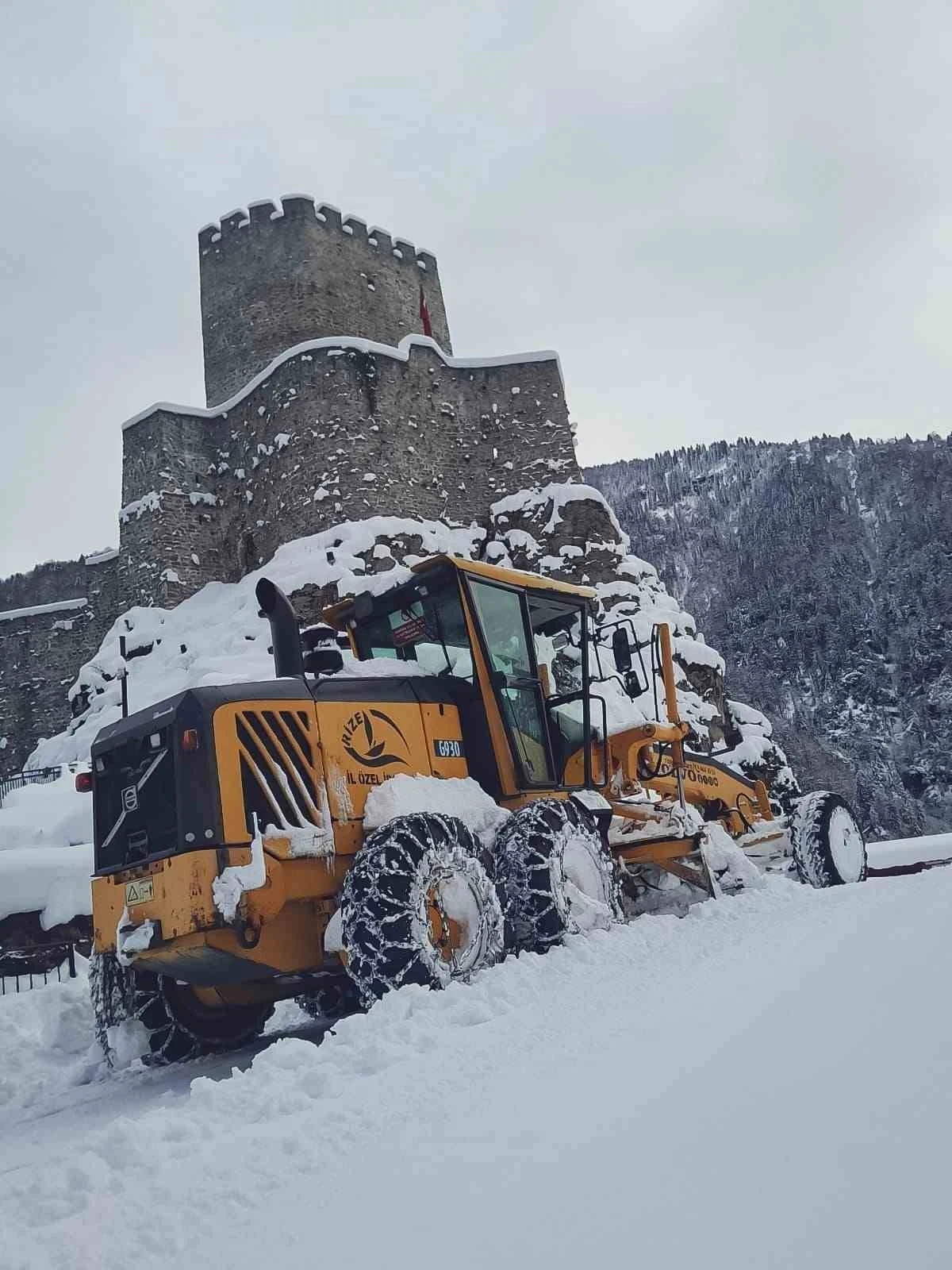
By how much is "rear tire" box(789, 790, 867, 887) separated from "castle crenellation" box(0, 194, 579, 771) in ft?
45.1

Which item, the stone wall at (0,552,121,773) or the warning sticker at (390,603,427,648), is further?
the stone wall at (0,552,121,773)

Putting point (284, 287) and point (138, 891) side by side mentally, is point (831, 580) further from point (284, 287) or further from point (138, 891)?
point (138, 891)

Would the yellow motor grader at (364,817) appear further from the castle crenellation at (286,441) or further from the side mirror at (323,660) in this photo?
the castle crenellation at (286,441)

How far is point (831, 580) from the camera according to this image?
78.2 meters

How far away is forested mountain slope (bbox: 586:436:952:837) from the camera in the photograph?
62.6m

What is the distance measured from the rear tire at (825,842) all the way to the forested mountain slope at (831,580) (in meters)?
34.6

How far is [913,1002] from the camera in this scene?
313cm

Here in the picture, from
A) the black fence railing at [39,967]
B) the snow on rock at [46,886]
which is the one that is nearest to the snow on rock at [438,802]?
the black fence railing at [39,967]

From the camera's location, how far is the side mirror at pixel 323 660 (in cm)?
559

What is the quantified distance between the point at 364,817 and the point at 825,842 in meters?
4.38

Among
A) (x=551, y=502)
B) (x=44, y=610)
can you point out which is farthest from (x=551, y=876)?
(x=44, y=610)

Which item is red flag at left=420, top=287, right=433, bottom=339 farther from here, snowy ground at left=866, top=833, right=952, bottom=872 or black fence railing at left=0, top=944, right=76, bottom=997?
black fence railing at left=0, top=944, right=76, bottom=997

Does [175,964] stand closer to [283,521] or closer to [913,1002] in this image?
[913,1002]

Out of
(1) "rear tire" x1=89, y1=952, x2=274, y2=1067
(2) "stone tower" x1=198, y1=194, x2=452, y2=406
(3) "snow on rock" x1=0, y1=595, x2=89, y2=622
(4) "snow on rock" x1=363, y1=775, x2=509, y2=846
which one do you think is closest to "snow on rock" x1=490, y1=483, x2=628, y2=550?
(2) "stone tower" x1=198, y1=194, x2=452, y2=406
